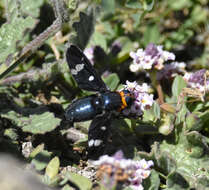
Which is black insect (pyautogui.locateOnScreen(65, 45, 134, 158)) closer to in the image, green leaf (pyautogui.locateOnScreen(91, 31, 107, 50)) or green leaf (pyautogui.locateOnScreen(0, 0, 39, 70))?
green leaf (pyautogui.locateOnScreen(0, 0, 39, 70))

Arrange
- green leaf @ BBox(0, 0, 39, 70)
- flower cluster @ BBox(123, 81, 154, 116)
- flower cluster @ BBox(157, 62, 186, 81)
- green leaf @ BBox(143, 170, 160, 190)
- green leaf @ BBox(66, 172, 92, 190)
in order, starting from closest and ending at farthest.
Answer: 1. green leaf @ BBox(66, 172, 92, 190)
2. green leaf @ BBox(143, 170, 160, 190)
3. green leaf @ BBox(0, 0, 39, 70)
4. flower cluster @ BBox(123, 81, 154, 116)
5. flower cluster @ BBox(157, 62, 186, 81)

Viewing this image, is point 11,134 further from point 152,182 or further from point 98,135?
point 152,182

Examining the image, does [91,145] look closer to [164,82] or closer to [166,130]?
[166,130]

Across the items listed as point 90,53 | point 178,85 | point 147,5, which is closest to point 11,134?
point 90,53

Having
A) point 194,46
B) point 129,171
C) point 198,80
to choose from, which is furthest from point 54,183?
point 194,46

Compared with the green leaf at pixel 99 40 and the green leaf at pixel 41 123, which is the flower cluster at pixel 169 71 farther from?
the green leaf at pixel 41 123

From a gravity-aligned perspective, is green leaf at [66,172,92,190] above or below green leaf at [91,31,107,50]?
below

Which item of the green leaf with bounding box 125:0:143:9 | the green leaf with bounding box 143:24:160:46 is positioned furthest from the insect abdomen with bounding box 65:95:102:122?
the green leaf with bounding box 143:24:160:46
